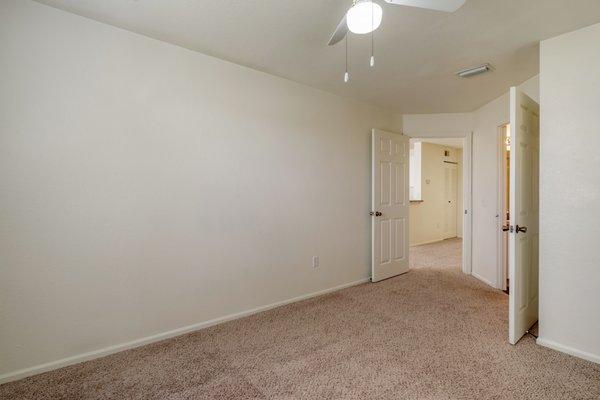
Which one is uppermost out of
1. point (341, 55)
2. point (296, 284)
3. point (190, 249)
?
point (341, 55)

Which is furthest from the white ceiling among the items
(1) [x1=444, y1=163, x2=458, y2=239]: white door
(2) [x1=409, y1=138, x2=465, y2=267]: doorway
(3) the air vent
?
(1) [x1=444, y1=163, x2=458, y2=239]: white door

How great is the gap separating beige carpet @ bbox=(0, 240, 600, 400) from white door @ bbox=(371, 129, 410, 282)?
115 centimetres

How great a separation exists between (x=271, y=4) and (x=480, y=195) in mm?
3679

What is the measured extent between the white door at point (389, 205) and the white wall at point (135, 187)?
99cm

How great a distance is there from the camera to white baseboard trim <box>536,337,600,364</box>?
6.68 ft

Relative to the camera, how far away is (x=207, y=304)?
2604 millimetres

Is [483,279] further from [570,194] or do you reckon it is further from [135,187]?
[135,187]

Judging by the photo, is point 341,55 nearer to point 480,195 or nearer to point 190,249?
point 190,249

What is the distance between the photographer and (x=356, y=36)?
223 centimetres

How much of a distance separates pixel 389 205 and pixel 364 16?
3.02 metres

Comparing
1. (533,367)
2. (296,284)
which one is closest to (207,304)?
(296,284)

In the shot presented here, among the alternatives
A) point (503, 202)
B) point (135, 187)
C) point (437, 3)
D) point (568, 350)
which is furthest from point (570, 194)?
point (135, 187)

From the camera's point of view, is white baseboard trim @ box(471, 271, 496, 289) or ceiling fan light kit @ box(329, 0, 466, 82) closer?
ceiling fan light kit @ box(329, 0, 466, 82)

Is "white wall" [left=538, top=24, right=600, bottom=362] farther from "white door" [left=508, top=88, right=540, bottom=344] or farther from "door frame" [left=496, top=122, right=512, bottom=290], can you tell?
"door frame" [left=496, top=122, right=512, bottom=290]
